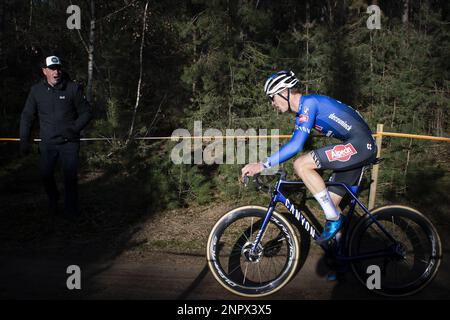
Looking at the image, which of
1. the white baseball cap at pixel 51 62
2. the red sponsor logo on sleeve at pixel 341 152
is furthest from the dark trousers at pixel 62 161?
the red sponsor logo on sleeve at pixel 341 152

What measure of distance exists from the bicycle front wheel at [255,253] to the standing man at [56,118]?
301 cm

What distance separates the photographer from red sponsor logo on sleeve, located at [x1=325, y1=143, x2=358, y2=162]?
4.09 metres

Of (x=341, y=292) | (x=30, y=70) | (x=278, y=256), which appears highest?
(x=30, y=70)

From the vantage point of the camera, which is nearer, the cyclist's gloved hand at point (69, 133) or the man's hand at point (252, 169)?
the man's hand at point (252, 169)

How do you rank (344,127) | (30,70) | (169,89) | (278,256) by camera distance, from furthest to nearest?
(30,70) < (169,89) < (278,256) < (344,127)

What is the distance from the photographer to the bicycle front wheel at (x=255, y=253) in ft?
13.8

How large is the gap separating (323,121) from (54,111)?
13.0 feet

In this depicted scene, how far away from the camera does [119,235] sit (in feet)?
20.4

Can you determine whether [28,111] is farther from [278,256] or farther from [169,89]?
[169,89]

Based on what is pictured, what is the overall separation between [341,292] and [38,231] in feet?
14.6

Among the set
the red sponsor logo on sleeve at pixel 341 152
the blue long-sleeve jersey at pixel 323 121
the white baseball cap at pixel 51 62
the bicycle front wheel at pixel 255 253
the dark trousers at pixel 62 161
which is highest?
the white baseball cap at pixel 51 62

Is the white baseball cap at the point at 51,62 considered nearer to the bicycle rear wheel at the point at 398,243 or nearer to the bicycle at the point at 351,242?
the bicycle at the point at 351,242

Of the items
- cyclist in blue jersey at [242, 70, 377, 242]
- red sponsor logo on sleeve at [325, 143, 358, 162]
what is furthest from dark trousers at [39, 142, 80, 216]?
red sponsor logo on sleeve at [325, 143, 358, 162]

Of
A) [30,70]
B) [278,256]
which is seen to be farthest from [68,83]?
[30,70]
